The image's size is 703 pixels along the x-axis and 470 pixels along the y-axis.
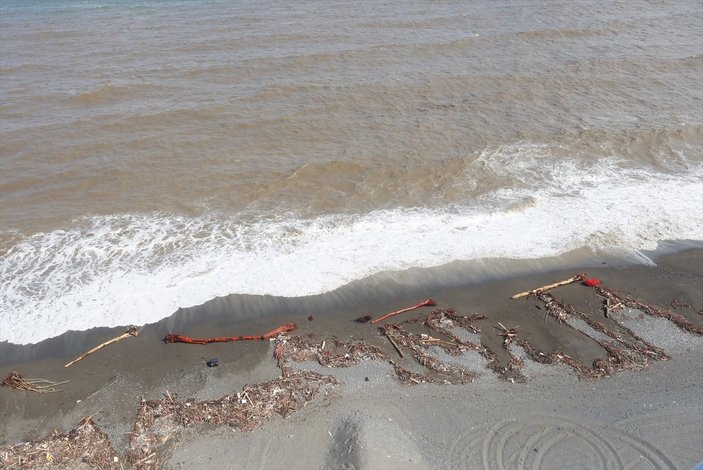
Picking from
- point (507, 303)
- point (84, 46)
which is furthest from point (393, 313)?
point (84, 46)

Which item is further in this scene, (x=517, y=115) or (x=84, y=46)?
(x=84, y=46)

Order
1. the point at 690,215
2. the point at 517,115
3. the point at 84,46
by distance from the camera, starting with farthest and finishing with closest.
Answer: the point at 84,46 → the point at 517,115 → the point at 690,215

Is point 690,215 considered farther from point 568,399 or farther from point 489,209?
point 568,399

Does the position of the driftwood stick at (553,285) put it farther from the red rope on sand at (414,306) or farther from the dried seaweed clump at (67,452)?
the dried seaweed clump at (67,452)

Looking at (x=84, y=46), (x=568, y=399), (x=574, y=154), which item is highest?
(x=84, y=46)

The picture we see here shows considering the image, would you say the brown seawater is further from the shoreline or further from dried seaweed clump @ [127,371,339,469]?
dried seaweed clump @ [127,371,339,469]

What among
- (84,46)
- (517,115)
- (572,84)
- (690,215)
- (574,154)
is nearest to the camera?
(690,215)
